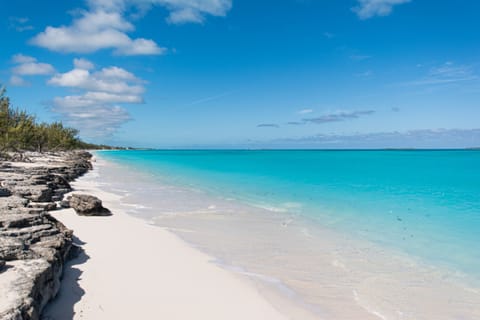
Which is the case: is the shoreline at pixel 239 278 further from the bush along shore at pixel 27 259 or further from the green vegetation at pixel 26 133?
the green vegetation at pixel 26 133

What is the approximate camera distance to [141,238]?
1039 cm

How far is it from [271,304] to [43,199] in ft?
40.5

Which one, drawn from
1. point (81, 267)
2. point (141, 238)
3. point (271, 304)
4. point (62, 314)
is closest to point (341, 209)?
point (141, 238)

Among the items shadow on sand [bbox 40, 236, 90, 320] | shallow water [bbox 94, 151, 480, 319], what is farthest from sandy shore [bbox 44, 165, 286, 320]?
shallow water [bbox 94, 151, 480, 319]

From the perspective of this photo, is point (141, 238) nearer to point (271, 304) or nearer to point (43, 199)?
point (271, 304)

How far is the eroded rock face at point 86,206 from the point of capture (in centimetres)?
1311

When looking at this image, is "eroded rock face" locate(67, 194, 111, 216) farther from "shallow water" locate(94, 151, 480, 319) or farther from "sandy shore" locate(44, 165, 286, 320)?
"sandy shore" locate(44, 165, 286, 320)

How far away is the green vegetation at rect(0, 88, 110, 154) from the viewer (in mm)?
31047

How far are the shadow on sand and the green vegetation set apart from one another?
26783mm

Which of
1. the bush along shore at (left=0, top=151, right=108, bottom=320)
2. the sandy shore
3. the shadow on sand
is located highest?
the bush along shore at (left=0, top=151, right=108, bottom=320)

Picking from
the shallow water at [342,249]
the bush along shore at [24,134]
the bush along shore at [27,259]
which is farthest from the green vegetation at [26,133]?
the bush along shore at [27,259]

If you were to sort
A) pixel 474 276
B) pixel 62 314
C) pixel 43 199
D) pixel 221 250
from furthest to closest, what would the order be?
pixel 43 199 < pixel 221 250 < pixel 474 276 < pixel 62 314

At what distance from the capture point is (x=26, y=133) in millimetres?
39438

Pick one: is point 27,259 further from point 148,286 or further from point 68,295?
point 148,286
